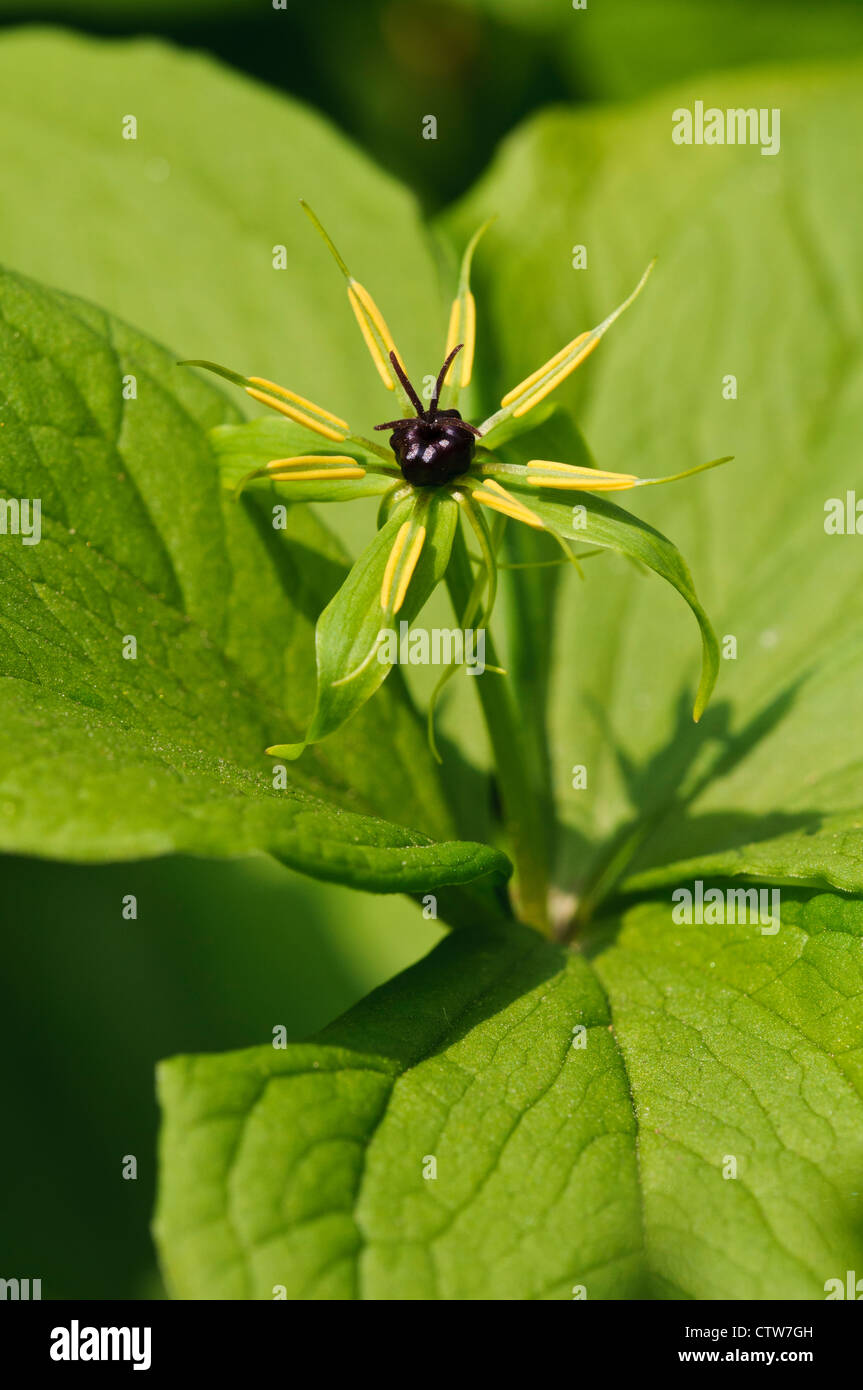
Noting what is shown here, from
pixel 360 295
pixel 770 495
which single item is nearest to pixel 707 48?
pixel 770 495

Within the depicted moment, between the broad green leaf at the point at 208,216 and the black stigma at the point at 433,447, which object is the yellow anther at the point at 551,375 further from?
the broad green leaf at the point at 208,216

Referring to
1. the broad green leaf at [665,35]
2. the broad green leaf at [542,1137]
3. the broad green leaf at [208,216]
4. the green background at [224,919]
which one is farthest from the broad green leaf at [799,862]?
the broad green leaf at [665,35]

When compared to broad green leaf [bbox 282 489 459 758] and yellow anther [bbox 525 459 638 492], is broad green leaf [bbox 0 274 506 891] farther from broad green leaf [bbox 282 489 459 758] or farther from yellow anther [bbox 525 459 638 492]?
yellow anther [bbox 525 459 638 492]

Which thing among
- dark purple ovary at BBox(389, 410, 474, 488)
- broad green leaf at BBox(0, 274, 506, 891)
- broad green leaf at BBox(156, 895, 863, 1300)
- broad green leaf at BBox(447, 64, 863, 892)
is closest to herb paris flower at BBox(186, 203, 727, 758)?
dark purple ovary at BBox(389, 410, 474, 488)
